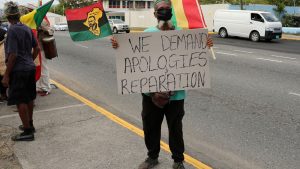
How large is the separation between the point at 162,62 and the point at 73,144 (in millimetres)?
1845

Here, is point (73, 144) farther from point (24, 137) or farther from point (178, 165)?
point (178, 165)

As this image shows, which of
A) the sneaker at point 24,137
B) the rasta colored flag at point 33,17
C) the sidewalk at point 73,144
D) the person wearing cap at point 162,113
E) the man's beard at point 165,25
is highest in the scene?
the rasta colored flag at point 33,17

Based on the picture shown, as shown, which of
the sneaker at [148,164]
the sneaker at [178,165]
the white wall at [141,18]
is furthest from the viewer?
the white wall at [141,18]

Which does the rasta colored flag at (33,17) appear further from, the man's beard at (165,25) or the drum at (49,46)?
the man's beard at (165,25)

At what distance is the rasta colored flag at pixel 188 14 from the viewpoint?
4.40 metres

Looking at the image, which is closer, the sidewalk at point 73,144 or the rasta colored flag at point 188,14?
the rasta colored flag at point 188,14

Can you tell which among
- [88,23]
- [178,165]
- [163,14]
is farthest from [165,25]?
[178,165]

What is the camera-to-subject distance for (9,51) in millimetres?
5035

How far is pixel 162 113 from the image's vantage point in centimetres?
428

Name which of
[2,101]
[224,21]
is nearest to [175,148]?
[2,101]

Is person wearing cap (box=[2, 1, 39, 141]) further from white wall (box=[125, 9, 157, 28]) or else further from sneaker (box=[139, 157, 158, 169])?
white wall (box=[125, 9, 157, 28])

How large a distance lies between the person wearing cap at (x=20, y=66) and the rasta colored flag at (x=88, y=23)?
3.69ft

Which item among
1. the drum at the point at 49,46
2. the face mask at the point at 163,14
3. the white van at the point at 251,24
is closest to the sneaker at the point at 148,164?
the face mask at the point at 163,14

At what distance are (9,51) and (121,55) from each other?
170 cm
